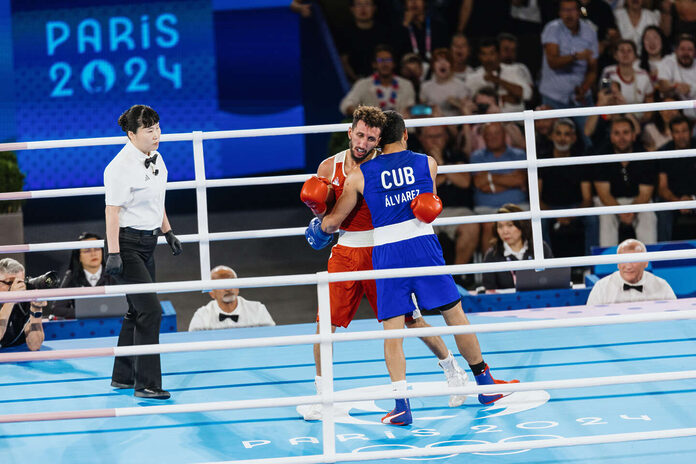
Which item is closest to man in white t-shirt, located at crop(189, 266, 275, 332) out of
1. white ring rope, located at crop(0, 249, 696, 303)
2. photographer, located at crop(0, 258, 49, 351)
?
photographer, located at crop(0, 258, 49, 351)

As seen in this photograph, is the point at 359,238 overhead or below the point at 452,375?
overhead

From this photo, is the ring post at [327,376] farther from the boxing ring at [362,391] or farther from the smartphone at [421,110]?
the smartphone at [421,110]

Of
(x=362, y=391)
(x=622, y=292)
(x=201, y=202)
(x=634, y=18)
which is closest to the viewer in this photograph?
(x=362, y=391)

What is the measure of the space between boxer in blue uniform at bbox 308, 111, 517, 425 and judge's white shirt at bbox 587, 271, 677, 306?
1.83 m

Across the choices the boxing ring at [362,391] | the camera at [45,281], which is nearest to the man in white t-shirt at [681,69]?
the boxing ring at [362,391]

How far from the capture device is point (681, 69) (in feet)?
26.1

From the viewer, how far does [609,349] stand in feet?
14.2

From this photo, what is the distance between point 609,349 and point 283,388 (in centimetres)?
152

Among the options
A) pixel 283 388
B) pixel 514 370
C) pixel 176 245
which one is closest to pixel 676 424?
pixel 514 370

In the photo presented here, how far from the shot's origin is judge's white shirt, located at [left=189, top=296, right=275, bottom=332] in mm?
5230

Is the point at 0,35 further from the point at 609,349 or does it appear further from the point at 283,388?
the point at 609,349

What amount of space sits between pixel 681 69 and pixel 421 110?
2.29 meters

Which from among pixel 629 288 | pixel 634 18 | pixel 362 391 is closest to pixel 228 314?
pixel 362 391

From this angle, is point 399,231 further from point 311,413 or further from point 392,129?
point 311,413
